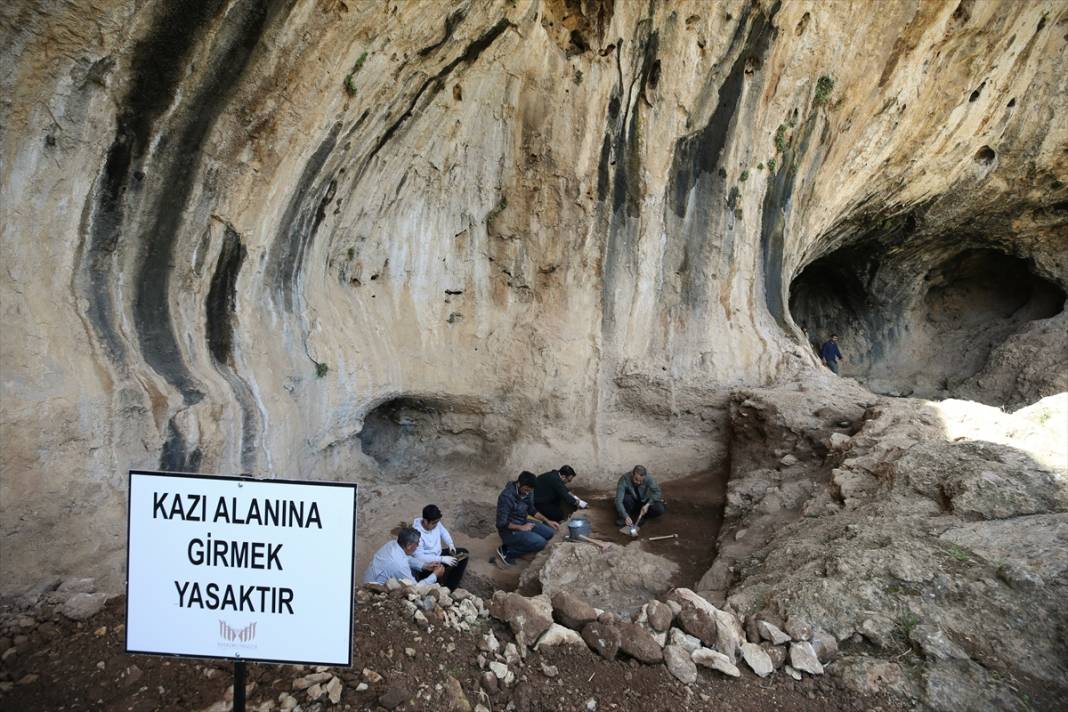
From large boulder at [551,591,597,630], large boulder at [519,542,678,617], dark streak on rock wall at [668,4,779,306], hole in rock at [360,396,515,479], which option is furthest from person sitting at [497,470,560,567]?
dark streak on rock wall at [668,4,779,306]

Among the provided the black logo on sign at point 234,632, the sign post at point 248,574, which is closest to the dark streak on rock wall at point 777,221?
the sign post at point 248,574

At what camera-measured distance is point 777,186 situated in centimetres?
789

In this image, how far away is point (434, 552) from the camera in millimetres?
4402

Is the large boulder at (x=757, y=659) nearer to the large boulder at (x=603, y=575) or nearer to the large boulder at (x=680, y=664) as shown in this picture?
the large boulder at (x=680, y=664)

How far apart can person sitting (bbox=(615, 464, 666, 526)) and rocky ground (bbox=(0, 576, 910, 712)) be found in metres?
3.36

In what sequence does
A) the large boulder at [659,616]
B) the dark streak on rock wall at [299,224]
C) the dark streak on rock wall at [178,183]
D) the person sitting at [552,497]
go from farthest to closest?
the person sitting at [552,497]
the dark streak on rock wall at [299,224]
the dark streak on rock wall at [178,183]
the large boulder at [659,616]

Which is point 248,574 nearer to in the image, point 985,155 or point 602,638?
point 602,638

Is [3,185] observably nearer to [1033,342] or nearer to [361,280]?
[361,280]

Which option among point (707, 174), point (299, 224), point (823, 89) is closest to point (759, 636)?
point (299, 224)

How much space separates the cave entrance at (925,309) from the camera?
43.5 ft

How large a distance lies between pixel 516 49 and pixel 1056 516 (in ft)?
19.2

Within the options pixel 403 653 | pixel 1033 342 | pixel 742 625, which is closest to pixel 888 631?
pixel 742 625

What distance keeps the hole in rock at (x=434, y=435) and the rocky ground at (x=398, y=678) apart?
14.7 ft

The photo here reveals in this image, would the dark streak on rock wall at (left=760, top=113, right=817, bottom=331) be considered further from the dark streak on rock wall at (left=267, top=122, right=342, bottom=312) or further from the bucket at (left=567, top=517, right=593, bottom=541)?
the dark streak on rock wall at (left=267, top=122, right=342, bottom=312)
